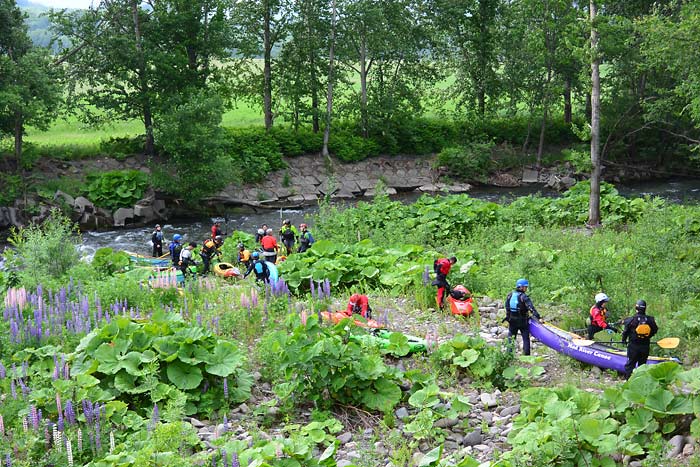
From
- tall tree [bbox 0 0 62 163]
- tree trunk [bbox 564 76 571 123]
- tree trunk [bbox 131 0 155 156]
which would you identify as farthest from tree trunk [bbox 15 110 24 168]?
tree trunk [bbox 564 76 571 123]

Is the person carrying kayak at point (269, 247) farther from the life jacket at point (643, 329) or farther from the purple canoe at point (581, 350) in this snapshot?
the life jacket at point (643, 329)

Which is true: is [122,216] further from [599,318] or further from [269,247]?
[599,318]

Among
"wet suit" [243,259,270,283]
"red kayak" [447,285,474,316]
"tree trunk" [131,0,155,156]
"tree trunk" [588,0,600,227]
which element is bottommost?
"red kayak" [447,285,474,316]

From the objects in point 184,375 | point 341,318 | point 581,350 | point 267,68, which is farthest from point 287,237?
point 267,68

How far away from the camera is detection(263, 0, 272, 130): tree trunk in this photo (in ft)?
126

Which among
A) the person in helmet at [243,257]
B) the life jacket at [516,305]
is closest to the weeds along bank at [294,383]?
the life jacket at [516,305]

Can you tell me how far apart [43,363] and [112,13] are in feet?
89.9

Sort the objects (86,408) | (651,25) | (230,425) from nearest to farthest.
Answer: (86,408)
(230,425)
(651,25)

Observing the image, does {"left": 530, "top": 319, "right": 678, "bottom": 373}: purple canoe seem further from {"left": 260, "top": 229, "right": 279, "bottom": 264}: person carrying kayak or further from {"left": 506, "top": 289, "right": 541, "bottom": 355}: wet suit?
{"left": 260, "top": 229, "right": 279, "bottom": 264}: person carrying kayak

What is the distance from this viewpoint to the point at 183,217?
108ft

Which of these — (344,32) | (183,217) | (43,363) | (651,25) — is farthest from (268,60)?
(43,363)

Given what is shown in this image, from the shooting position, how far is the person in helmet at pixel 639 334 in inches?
408

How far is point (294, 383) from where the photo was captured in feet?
31.9

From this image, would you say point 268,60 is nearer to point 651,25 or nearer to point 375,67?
point 375,67
